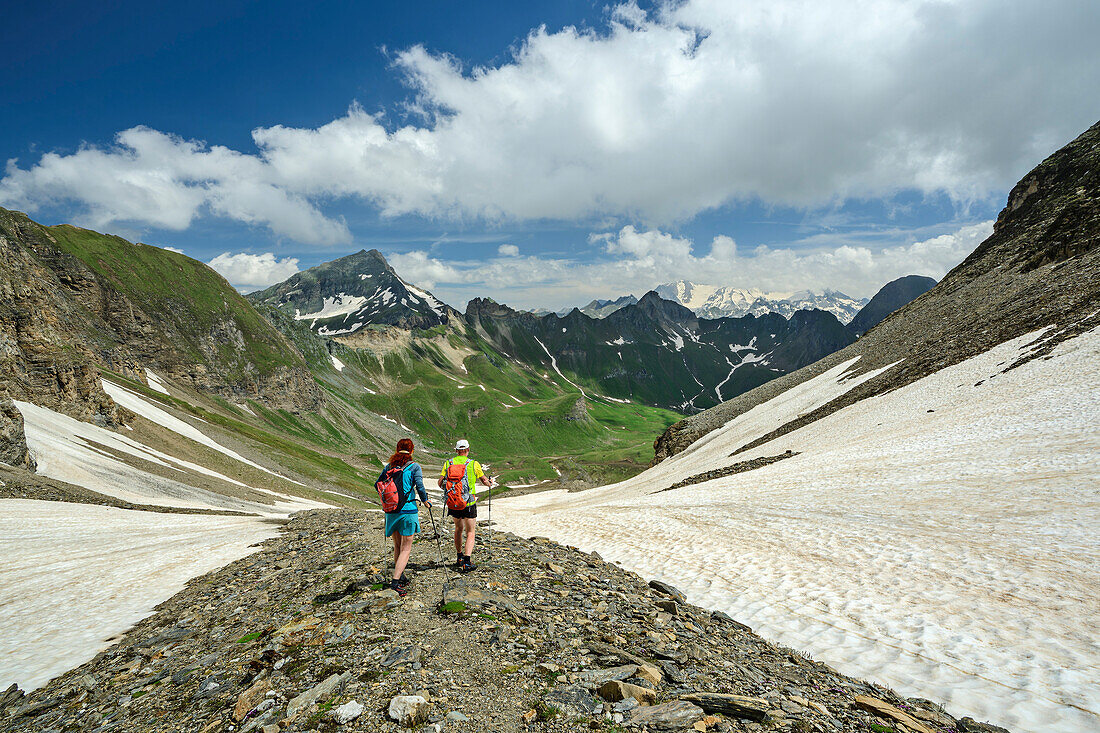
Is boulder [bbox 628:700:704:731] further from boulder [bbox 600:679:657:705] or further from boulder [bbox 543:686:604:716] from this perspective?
boulder [bbox 543:686:604:716]

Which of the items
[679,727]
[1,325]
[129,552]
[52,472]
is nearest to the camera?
[679,727]

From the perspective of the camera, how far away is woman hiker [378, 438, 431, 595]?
11.2 m

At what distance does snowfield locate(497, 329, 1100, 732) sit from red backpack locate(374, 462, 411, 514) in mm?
9125

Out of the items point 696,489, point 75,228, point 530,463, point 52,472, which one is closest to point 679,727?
point 696,489

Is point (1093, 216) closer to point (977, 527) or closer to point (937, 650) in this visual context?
point (977, 527)

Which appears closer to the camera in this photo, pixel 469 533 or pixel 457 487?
pixel 469 533

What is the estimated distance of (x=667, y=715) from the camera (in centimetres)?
610

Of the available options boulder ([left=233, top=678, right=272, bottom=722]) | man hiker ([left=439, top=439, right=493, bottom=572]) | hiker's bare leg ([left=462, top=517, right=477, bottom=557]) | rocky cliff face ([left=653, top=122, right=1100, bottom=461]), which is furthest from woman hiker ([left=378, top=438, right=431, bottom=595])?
rocky cliff face ([left=653, top=122, right=1100, bottom=461])

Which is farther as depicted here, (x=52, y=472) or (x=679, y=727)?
(x=52, y=472)

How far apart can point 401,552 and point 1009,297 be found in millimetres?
68548

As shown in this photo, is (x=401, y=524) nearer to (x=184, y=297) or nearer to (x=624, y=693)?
(x=624, y=693)

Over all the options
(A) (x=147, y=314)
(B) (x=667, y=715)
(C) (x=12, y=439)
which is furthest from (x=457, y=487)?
(A) (x=147, y=314)

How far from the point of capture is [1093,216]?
178 feet

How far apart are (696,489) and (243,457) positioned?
76.0 meters
